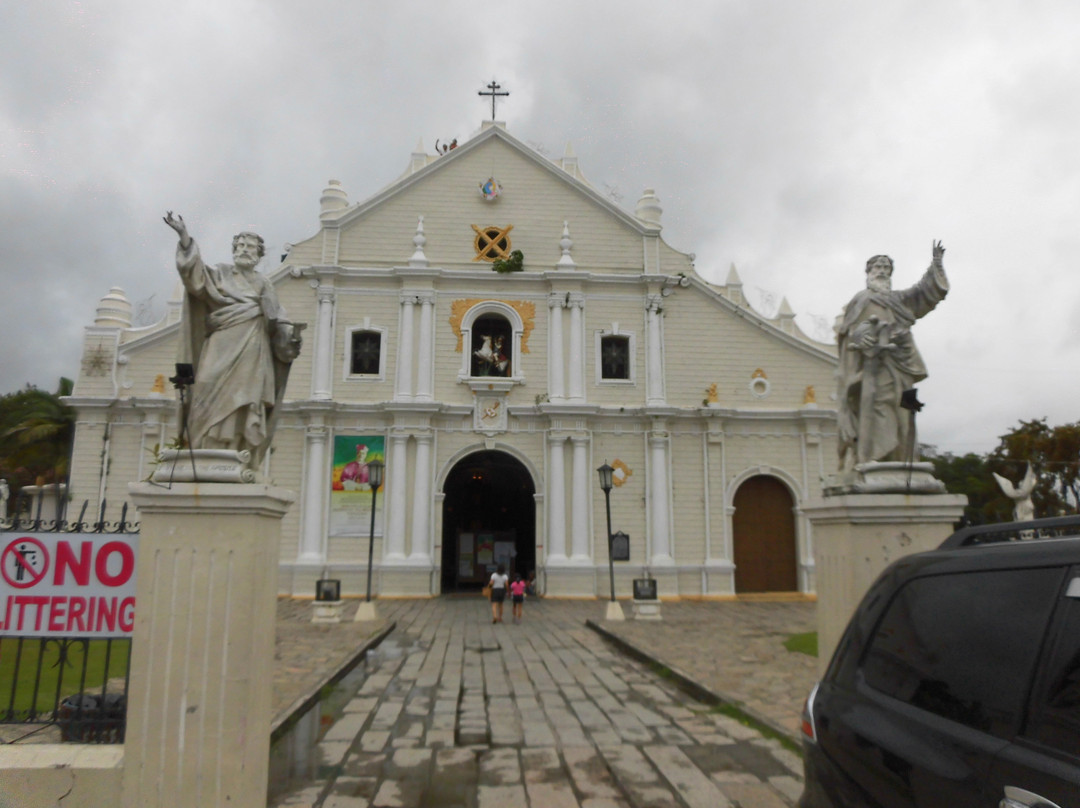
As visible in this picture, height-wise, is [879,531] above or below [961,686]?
above

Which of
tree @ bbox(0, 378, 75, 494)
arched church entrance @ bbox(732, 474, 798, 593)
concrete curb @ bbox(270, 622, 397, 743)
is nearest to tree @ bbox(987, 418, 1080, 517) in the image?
arched church entrance @ bbox(732, 474, 798, 593)

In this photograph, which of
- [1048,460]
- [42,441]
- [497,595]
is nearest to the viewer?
[497,595]

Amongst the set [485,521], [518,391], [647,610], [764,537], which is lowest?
[647,610]

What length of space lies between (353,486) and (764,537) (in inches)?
446

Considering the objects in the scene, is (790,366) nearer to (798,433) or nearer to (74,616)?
(798,433)

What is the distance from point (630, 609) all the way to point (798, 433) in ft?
24.4

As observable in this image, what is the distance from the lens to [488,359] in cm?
2106

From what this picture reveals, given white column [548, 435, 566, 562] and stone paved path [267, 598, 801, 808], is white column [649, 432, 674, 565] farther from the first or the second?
stone paved path [267, 598, 801, 808]

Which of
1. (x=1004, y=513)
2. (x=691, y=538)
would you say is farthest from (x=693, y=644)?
(x=1004, y=513)

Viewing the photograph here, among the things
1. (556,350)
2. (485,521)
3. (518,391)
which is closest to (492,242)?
(556,350)

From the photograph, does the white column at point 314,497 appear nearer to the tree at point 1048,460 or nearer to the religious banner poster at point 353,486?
the religious banner poster at point 353,486

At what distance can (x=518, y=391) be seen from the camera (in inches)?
818

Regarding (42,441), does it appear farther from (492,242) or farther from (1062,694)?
(1062,694)

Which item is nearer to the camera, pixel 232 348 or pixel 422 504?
pixel 232 348
